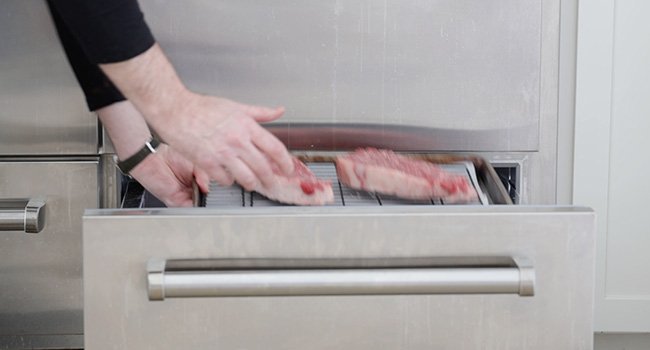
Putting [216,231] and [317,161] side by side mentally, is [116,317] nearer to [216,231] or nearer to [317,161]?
[216,231]

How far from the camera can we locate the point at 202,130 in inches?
41.8

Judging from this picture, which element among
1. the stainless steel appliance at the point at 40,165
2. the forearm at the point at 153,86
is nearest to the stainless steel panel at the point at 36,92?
the stainless steel appliance at the point at 40,165

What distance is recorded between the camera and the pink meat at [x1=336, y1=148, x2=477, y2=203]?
3.69 feet

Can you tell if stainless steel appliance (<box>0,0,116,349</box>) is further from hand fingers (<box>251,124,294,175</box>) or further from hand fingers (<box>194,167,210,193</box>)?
hand fingers (<box>251,124,294,175</box>)

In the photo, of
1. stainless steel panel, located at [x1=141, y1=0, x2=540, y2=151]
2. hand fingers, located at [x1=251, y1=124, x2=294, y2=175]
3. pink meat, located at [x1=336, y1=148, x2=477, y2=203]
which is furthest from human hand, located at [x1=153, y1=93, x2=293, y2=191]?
stainless steel panel, located at [x1=141, y1=0, x2=540, y2=151]

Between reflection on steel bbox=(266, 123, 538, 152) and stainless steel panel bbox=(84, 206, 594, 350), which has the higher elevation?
reflection on steel bbox=(266, 123, 538, 152)

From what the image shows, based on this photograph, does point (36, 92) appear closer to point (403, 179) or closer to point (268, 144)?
point (268, 144)

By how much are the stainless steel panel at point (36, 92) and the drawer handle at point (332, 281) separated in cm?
46

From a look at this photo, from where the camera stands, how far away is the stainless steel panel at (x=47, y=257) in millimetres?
1309

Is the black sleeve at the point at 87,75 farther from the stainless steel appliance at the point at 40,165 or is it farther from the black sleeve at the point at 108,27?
the black sleeve at the point at 108,27

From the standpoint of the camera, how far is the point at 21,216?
127cm

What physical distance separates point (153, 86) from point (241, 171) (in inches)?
5.3

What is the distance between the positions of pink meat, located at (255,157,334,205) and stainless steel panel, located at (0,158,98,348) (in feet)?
1.05

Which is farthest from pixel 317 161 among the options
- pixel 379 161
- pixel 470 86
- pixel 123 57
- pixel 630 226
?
pixel 630 226
